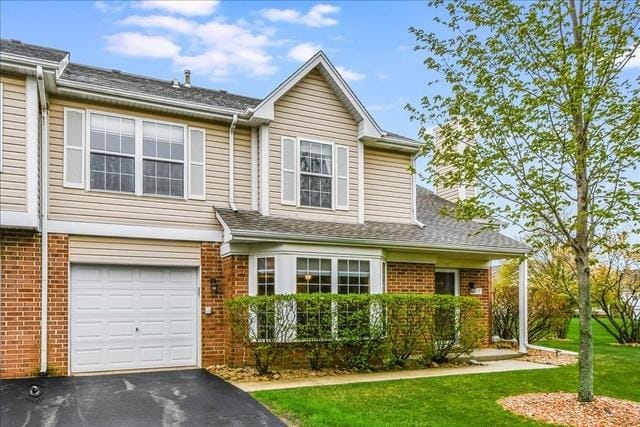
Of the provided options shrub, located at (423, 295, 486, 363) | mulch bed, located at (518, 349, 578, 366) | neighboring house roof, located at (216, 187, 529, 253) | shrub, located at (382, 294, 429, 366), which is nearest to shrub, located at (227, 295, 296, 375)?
neighboring house roof, located at (216, 187, 529, 253)

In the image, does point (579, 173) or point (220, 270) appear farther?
point (220, 270)

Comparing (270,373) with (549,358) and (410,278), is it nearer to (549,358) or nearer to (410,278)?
(410,278)

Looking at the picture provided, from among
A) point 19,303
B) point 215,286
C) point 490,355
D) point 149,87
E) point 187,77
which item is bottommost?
point 490,355

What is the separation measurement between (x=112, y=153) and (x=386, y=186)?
6778 millimetres

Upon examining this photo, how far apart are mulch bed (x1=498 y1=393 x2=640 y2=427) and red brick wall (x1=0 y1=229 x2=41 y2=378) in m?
8.09

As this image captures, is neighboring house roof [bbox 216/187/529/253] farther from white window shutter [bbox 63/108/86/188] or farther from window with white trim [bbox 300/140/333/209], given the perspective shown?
white window shutter [bbox 63/108/86/188]

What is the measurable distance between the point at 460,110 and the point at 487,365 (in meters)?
6.46

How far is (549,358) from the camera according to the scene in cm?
1273

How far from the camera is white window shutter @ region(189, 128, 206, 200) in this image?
11.0 meters

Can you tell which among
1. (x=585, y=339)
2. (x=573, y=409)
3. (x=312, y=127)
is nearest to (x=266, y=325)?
(x=312, y=127)

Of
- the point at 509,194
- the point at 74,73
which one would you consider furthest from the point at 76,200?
the point at 509,194

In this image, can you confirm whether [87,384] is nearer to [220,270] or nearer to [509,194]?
[220,270]

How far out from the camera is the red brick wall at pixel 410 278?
1245 cm

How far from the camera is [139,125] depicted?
10516 mm
